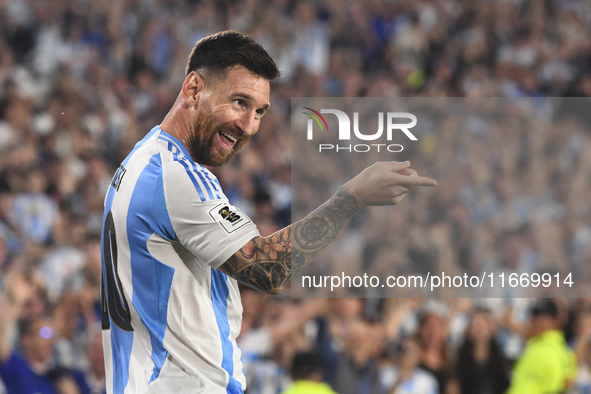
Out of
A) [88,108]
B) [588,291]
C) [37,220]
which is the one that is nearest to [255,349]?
[588,291]

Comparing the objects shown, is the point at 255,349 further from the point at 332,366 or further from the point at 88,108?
the point at 88,108

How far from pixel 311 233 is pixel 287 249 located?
11cm

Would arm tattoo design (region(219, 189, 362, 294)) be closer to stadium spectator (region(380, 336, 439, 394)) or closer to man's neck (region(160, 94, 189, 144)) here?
man's neck (region(160, 94, 189, 144))

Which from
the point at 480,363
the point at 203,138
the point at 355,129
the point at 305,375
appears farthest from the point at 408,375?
the point at 203,138

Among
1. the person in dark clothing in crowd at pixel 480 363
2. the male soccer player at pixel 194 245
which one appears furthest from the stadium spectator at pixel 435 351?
the male soccer player at pixel 194 245

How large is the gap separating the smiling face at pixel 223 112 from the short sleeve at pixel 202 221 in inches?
10.0

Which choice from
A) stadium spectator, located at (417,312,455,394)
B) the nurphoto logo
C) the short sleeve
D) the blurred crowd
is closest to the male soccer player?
the short sleeve

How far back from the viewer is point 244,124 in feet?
8.10

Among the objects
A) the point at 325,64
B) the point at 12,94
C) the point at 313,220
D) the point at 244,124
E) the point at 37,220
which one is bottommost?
the point at 313,220

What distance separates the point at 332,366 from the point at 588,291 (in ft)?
7.06

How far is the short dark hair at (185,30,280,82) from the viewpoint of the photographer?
244 cm

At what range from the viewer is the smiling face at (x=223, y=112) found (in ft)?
7.98

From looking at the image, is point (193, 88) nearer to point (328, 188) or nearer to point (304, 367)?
point (328, 188)

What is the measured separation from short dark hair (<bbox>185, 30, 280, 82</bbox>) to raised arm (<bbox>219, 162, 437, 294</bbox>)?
1.76 ft
